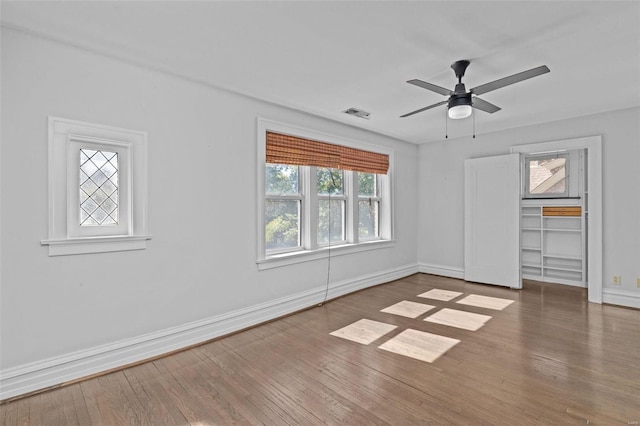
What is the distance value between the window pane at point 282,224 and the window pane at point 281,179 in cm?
14

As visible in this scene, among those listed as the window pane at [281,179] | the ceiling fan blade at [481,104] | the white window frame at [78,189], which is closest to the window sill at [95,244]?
the white window frame at [78,189]

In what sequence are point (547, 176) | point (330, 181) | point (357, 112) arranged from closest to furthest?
point (357, 112) → point (330, 181) → point (547, 176)

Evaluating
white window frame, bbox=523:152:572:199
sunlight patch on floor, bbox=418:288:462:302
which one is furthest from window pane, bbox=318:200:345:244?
white window frame, bbox=523:152:572:199

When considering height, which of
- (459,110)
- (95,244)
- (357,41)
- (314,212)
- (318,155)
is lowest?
(95,244)

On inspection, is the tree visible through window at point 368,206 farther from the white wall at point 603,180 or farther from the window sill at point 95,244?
the window sill at point 95,244

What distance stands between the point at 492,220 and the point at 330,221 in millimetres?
2661

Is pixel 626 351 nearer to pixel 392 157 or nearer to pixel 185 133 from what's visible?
pixel 392 157

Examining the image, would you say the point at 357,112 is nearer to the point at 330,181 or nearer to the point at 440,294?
the point at 330,181

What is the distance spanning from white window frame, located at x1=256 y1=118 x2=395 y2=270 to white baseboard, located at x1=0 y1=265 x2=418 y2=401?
0.52 meters

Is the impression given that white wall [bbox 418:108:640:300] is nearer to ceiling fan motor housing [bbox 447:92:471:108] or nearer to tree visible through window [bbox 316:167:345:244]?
tree visible through window [bbox 316:167:345:244]

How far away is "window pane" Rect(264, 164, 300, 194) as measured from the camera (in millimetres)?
3814

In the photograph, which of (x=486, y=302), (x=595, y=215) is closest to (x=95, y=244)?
(x=486, y=302)

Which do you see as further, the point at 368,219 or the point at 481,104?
the point at 368,219

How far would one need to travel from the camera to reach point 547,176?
5473 mm
